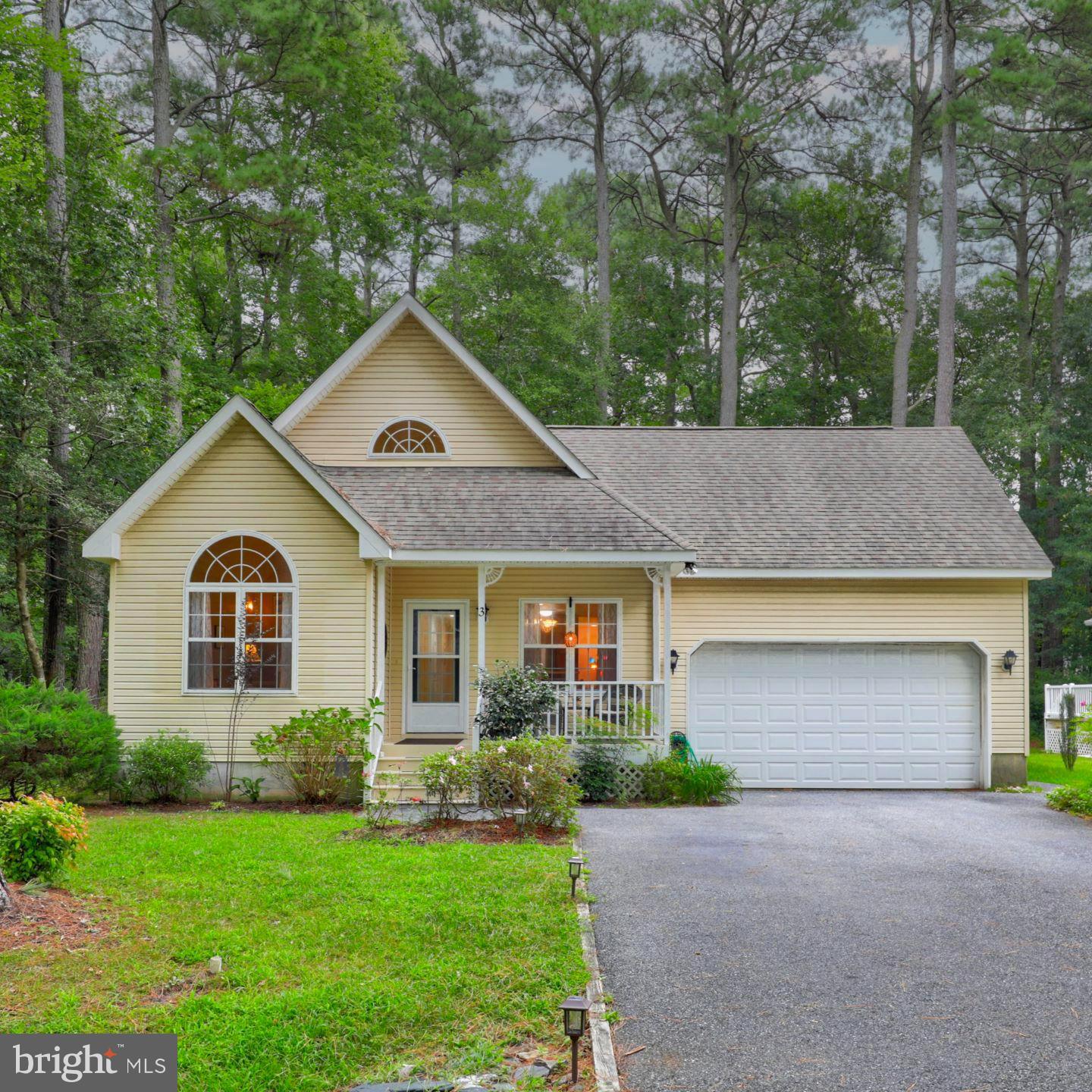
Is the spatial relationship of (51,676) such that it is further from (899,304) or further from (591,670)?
(899,304)

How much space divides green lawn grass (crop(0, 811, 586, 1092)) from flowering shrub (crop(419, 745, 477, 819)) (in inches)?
54.5

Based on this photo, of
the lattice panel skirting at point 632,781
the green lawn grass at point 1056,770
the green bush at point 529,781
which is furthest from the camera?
the green lawn grass at point 1056,770

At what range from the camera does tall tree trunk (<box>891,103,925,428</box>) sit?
23.8m

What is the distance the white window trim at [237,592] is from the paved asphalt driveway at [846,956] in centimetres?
428

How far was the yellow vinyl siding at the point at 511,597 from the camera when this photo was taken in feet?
44.6

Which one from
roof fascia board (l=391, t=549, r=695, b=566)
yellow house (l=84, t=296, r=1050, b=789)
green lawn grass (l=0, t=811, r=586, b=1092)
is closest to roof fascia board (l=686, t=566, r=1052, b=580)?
yellow house (l=84, t=296, r=1050, b=789)

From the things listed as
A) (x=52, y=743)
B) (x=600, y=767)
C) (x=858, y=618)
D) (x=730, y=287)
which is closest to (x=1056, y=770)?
(x=858, y=618)

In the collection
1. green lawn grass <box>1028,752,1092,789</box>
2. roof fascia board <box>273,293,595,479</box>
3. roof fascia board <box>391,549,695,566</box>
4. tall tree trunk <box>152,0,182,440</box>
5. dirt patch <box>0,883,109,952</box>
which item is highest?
tall tree trunk <box>152,0,182,440</box>

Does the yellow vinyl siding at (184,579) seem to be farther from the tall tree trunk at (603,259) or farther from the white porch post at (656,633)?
the tall tree trunk at (603,259)

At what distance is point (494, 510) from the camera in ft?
42.5

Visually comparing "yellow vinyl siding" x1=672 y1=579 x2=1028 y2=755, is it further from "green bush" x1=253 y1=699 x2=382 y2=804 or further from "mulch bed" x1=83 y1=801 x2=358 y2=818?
"mulch bed" x1=83 y1=801 x2=358 y2=818

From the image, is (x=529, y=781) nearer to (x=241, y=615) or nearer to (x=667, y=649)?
(x=667, y=649)

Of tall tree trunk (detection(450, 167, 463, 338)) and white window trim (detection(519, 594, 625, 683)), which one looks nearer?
white window trim (detection(519, 594, 625, 683))

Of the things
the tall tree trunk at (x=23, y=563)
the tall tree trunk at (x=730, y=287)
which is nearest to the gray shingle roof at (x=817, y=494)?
the tall tree trunk at (x=730, y=287)
